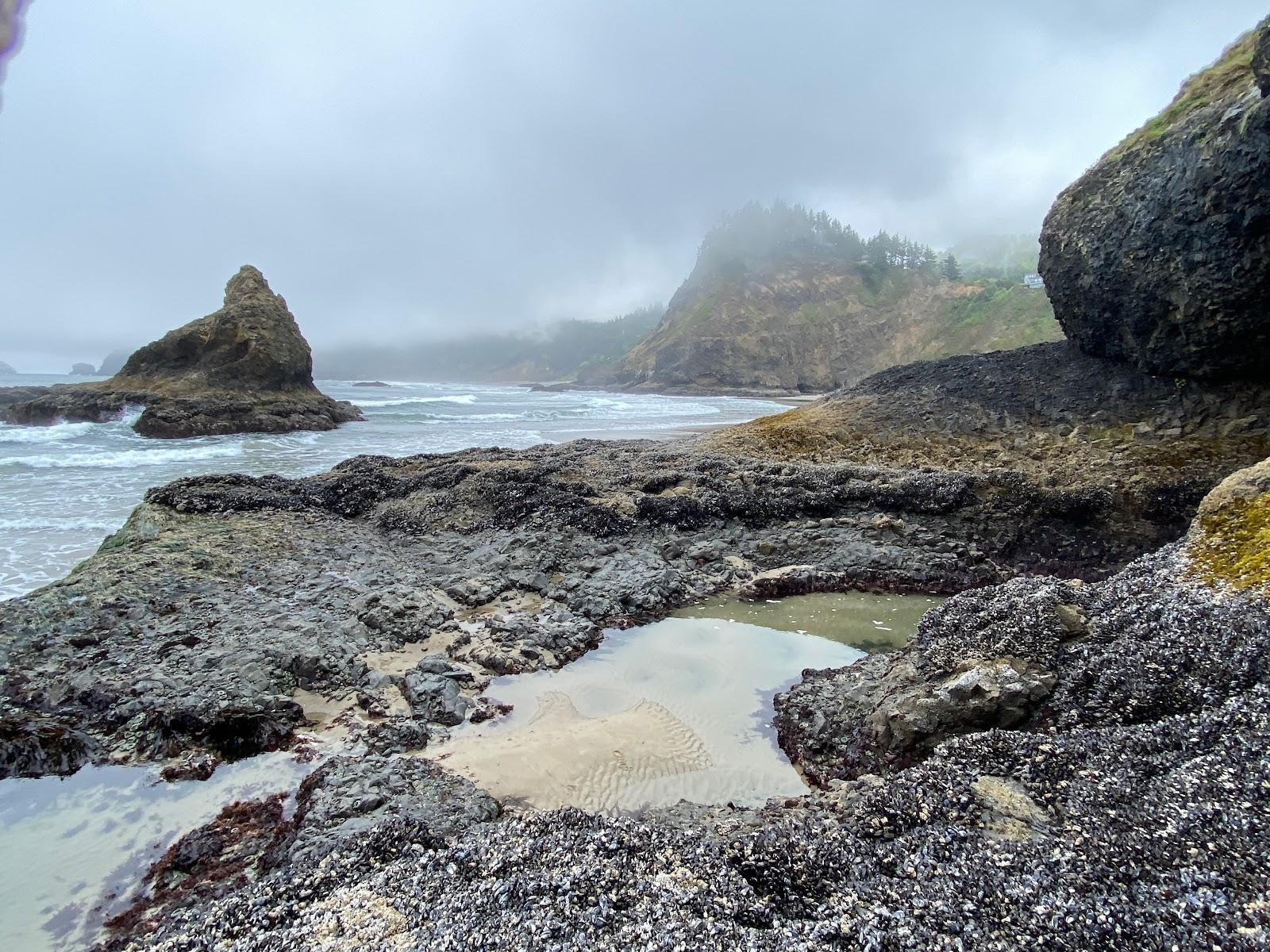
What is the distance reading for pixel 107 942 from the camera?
331 centimetres

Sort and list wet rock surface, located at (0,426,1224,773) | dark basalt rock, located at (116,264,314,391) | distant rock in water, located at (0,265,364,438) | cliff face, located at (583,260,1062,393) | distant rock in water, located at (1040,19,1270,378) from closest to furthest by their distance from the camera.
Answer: wet rock surface, located at (0,426,1224,773)
distant rock in water, located at (1040,19,1270,378)
distant rock in water, located at (0,265,364,438)
dark basalt rock, located at (116,264,314,391)
cliff face, located at (583,260,1062,393)

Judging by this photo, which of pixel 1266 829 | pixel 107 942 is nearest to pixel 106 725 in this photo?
pixel 107 942

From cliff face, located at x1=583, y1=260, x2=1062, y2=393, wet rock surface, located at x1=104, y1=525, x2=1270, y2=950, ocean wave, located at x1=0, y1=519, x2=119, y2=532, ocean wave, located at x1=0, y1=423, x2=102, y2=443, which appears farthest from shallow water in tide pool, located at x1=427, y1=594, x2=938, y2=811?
cliff face, located at x1=583, y1=260, x2=1062, y2=393

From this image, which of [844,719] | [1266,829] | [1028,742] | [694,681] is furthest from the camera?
[694,681]

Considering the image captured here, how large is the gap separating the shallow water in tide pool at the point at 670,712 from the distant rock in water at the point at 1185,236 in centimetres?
945

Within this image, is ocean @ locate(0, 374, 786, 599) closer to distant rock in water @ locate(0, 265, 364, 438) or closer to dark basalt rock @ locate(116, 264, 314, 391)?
distant rock in water @ locate(0, 265, 364, 438)

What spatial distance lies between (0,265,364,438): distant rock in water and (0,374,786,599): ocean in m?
1.15

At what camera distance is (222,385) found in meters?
31.6

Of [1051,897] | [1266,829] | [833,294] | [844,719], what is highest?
[833,294]

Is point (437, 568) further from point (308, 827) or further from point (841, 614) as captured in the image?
point (841, 614)

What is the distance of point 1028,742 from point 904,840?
128 centimetres

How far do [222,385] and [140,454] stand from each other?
11298 millimetres

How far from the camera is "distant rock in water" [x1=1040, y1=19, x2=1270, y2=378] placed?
10594 millimetres

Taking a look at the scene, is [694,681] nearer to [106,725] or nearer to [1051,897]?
[1051,897]
